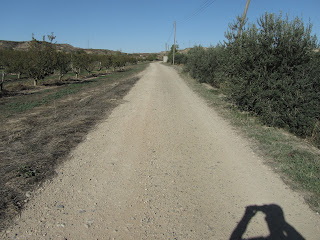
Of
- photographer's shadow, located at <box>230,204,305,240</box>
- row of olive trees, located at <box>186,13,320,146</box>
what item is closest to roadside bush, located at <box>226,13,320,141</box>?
row of olive trees, located at <box>186,13,320,146</box>

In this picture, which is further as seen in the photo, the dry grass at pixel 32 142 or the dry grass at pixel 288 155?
the dry grass at pixel 288 155

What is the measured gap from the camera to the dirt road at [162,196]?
9.23 feet

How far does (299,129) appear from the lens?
6.83m

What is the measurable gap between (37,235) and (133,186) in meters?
1.51

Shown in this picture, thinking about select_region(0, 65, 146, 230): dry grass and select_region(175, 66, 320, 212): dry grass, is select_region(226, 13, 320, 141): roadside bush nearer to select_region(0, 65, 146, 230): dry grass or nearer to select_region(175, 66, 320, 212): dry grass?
select_region(175, 66, 320, 212): dry grass

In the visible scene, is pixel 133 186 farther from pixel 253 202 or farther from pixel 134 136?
pixel 134 136

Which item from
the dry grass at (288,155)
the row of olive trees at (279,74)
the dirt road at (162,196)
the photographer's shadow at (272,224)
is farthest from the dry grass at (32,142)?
the row of olive trees at (279,74)

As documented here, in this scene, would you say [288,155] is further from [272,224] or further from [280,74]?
[280,74]

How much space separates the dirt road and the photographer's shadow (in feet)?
0.04

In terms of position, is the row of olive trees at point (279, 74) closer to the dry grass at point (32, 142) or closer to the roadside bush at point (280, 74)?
the roadside bush at point (280, 74)

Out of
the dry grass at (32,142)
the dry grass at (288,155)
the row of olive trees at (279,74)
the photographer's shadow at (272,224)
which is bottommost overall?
the dry grass at (32,142)

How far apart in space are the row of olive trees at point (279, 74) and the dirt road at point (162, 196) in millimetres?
2297

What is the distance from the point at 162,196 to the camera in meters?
3.51

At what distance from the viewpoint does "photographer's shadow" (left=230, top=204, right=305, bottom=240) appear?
2.76 meters
